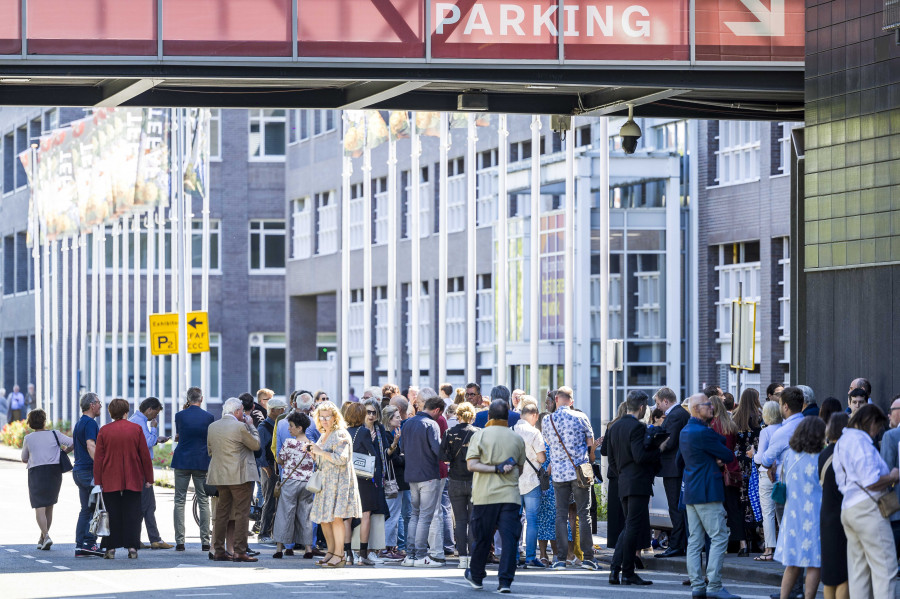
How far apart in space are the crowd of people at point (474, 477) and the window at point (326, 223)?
3659 centimetres

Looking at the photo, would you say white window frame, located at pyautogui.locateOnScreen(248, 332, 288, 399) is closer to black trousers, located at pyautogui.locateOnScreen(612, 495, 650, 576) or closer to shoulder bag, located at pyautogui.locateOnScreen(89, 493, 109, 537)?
shoulder bag, located at pyautogui.locateOnScreen(89, 493, 109, 537)

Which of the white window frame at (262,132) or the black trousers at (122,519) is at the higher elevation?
the white window frame at (262,132)

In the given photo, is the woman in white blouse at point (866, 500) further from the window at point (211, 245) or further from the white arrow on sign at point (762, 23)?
the window at point (211, 245)

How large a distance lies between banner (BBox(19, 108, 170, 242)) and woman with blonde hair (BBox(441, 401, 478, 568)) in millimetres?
20202

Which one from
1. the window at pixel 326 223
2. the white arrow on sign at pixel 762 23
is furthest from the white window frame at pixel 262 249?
the white arrow on sign at pixel 762 23

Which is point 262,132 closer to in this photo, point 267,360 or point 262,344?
point 262,344

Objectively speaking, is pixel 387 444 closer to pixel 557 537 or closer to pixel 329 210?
pixel 557 537

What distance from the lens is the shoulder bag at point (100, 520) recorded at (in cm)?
1955

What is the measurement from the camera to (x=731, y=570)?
58.2 feet

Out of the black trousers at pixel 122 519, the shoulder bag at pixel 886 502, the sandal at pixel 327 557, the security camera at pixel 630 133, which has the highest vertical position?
the security camera at pixel 630 133

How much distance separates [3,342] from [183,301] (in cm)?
4191

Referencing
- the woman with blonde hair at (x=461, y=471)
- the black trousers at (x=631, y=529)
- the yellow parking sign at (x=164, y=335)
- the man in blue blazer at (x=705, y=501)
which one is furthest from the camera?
the yellow parking sign at (x=164, y=335)

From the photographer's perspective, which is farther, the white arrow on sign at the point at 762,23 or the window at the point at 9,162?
the window at the point at 9,162

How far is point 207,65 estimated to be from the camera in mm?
18547
